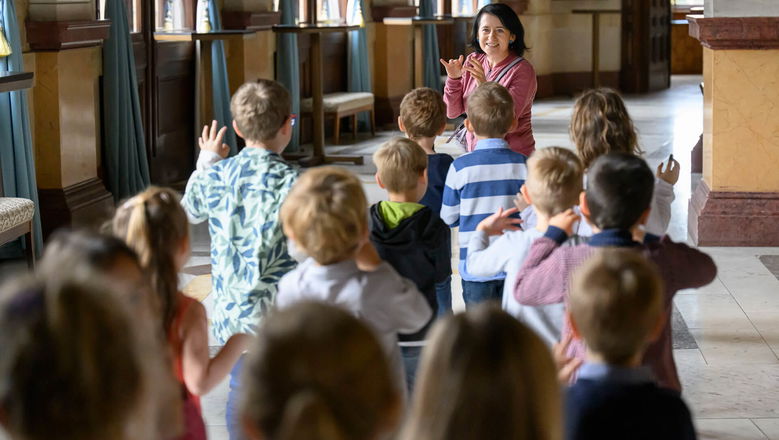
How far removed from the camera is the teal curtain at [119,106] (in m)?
7.64

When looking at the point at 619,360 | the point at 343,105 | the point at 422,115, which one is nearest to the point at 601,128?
the point at 422,115

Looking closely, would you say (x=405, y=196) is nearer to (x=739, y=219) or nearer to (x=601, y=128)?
(x=601, y=128)

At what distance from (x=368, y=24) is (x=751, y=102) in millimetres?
7547

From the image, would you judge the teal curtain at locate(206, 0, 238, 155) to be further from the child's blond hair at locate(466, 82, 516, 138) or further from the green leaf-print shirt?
the green leaf-print shirt

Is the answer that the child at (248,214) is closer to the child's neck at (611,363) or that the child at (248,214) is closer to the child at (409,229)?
the child at (409,229)

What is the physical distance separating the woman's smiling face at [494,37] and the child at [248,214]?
1.99 metres

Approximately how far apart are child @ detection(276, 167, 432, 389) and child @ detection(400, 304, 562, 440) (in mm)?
1181

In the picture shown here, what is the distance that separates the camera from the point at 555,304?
9.51 feet

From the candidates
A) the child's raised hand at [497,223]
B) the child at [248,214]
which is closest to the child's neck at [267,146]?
the child at [248,214]

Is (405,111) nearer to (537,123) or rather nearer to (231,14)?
(231,14)

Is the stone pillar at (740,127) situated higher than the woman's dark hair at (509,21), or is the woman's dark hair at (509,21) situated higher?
the woman's dark hair at (509,21)

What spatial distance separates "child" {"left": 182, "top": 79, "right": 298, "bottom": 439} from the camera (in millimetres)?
3094

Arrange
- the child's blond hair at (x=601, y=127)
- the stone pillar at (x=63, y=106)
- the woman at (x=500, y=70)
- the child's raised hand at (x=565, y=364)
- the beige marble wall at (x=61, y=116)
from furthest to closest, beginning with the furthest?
1. the beige marble wall at (x=61, y=116)
2. the stone pillar at (x=63, y=106)
3. the woman at (x=500, y=70)
4. the child's blond hair at (x=601, y=127)
5. the child's raised hand at (x=565, y=364)

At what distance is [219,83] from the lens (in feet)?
Answer: 30.6
